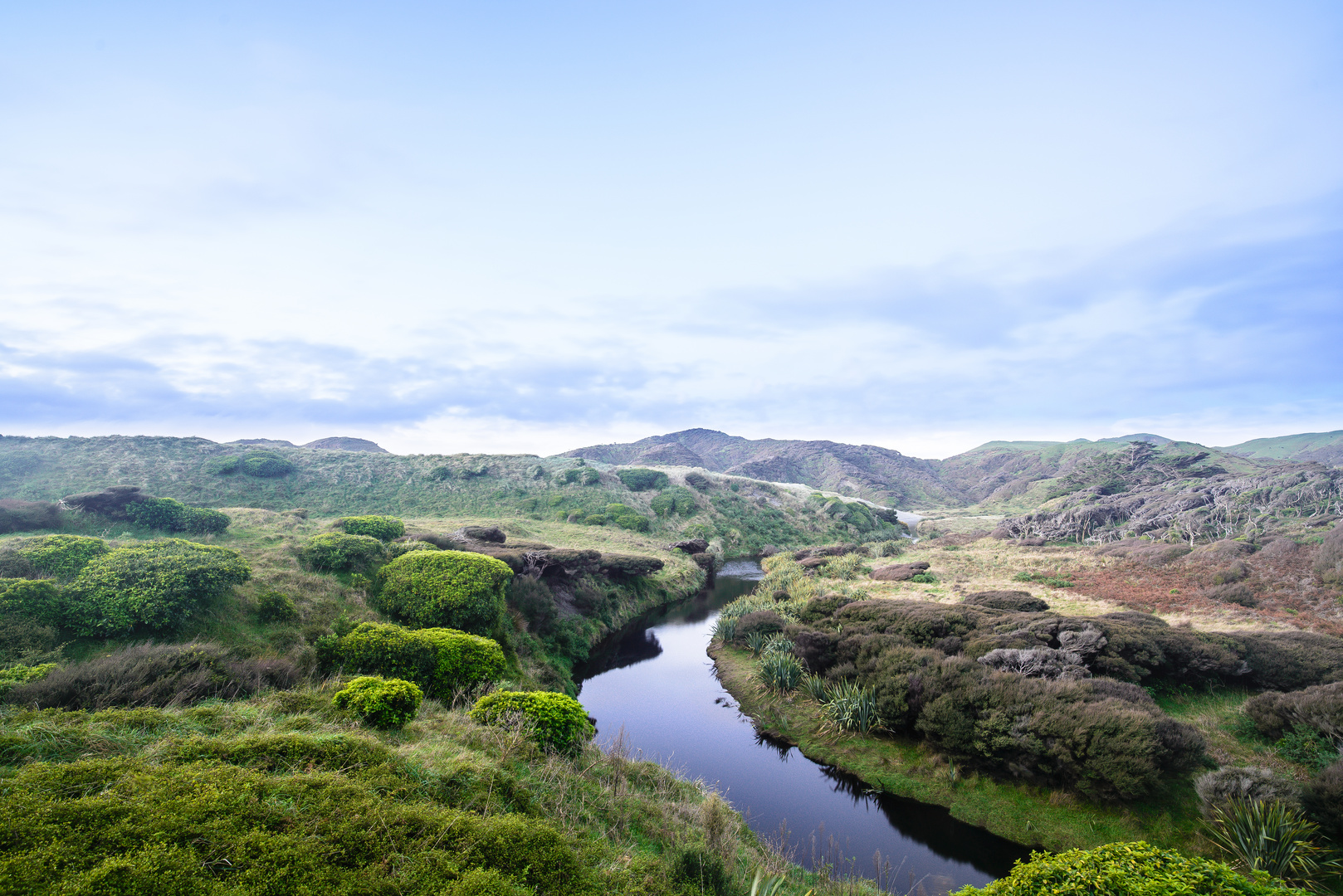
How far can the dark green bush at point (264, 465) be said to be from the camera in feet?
133

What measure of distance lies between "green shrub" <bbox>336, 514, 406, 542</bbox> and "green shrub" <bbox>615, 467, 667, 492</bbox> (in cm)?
3296

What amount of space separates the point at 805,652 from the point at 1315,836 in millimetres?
9066

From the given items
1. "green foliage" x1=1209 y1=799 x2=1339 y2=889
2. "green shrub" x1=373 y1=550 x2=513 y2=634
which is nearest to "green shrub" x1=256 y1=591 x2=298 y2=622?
"green shrub" x1=373 y1=550 x2=513 y2=634

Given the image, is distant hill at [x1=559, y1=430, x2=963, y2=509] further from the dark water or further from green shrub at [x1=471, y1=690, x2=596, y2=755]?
green shrub at [x1=471, y1=690, x2=596, y2=755]

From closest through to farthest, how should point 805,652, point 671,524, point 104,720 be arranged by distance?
point 104,720
point 805,652
point 671,524

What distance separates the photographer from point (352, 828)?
13.2ft

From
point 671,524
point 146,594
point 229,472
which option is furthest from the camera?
point 671,524

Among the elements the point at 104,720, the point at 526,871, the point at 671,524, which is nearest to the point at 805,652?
the point at 526,871

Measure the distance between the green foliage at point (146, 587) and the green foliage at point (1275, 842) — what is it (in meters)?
17.5

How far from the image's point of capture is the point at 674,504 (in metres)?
48.6

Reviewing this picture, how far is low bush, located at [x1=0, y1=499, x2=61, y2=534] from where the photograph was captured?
16281 millimetres

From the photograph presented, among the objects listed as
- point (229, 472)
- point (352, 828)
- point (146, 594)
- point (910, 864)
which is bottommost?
point (910, 864)

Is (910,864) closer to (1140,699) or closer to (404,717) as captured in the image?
(1140,699)

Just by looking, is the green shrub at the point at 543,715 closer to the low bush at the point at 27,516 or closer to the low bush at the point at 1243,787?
the low bush at the point at 1243,787
